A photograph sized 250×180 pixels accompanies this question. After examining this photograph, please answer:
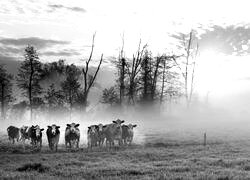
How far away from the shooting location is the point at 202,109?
78.8 m

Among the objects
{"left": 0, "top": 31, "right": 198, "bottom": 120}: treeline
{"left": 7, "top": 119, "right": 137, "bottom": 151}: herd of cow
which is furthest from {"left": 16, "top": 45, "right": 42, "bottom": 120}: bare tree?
{"left": 7, "top": 119, "right": 137, "bottom": 151}: herd of cow

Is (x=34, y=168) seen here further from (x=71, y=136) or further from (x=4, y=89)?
(x=4, y=89)

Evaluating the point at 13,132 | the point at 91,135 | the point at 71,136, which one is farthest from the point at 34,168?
the point at 13,132

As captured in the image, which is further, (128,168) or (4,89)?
(4,89)

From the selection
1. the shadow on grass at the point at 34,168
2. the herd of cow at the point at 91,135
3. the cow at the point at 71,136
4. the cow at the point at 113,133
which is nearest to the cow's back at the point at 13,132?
the herd of cow at the point at 91,135

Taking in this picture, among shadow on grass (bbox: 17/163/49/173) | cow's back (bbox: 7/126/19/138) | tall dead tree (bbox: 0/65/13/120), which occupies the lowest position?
shadow on grass (bbox: 17/163/49/173)

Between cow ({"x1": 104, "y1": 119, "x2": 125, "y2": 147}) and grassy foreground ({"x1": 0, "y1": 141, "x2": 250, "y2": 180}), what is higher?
cow ({"x1": 104, "y1": 119, "x2": 125, "y2": 147})

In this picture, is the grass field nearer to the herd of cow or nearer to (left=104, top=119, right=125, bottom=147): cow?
the herd of cow

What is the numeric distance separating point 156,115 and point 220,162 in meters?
Answer: 51.0

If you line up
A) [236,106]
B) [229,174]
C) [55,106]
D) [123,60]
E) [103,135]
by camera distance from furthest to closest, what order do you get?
1. [236,106]
2. [55,106]
3. [123,60]
4. [103,135]
5. [229,174]

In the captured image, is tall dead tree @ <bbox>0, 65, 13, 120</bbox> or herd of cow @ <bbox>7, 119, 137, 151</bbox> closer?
herd of cow @ <bbox>7, 119, 137, 151</bbox>

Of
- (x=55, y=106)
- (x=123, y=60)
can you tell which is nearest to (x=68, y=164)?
(x=123, y=60)

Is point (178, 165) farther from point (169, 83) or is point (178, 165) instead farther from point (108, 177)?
point (169, 83)

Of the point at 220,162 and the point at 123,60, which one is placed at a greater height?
the point at 123,60
